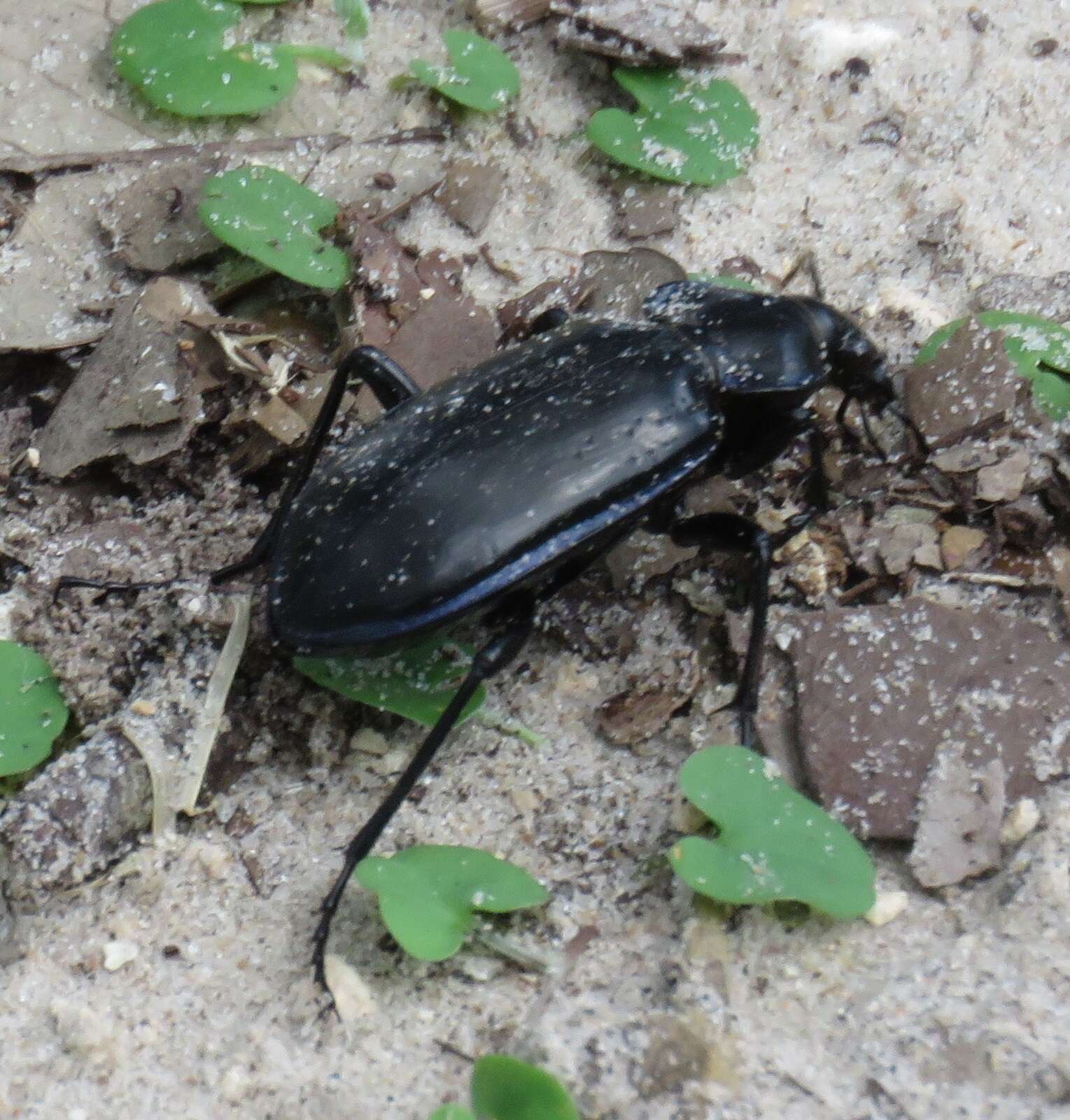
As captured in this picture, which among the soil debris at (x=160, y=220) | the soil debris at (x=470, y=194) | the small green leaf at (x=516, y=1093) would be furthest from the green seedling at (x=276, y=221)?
the small green leaf at (x=516, y=1093)

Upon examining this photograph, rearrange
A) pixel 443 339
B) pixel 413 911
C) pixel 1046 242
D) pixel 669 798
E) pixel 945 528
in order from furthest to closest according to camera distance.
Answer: pixel 1046 242 < pixel 443 339 < pixel 945 528 < pixel 669 798 < pixel 413 911

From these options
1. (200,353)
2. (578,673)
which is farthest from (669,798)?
(200,353)

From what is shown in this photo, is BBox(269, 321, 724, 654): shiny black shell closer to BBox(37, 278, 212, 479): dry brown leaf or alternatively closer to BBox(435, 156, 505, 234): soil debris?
BBox(37, 278, 212, 479): dry brown leaf

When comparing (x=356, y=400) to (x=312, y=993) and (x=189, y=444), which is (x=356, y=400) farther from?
(x=312, y=993)

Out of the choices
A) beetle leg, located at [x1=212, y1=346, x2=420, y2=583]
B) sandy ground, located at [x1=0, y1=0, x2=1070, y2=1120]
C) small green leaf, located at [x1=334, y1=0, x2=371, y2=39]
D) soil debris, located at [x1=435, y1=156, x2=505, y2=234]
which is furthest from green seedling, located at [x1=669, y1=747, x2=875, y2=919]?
small green leaf, located at [x1=334, y1=0, x2=371, y2=39]

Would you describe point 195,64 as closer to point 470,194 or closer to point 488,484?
point 470,194

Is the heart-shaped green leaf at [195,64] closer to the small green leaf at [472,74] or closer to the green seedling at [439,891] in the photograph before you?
the small green leaf at [472,74]

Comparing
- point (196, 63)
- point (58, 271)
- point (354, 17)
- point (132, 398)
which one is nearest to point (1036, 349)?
point (354, 17)
